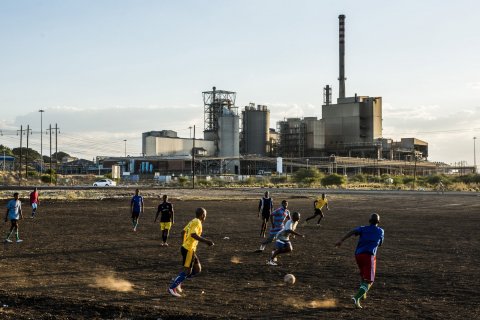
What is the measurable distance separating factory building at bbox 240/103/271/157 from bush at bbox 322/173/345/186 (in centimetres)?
3908

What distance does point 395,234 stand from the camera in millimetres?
23156

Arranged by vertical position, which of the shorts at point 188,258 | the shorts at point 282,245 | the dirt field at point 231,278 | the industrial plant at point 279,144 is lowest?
the dirt field at point 231,278

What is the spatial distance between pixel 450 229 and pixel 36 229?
17.4 m

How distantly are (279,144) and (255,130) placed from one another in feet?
20.8

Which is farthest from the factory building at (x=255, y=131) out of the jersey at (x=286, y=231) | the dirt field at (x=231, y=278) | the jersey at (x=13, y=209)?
the jersey at (x=286, y=231)

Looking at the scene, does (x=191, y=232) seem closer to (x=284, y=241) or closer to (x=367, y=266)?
(x=367, y=266)

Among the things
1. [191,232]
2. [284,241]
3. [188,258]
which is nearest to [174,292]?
[188,258]

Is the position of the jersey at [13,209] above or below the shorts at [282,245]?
above

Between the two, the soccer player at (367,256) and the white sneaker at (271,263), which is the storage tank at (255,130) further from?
the soccer player at (367,256)

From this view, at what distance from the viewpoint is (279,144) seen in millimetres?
131750

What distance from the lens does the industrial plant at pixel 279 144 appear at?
120250 mm

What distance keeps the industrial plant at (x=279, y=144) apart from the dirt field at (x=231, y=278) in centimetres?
9539

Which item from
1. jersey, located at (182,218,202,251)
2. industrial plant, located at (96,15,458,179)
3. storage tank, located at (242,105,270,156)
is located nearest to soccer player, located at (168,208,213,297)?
jersey, located at (182,218,202,251)

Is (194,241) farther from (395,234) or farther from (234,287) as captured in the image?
(395,234)
